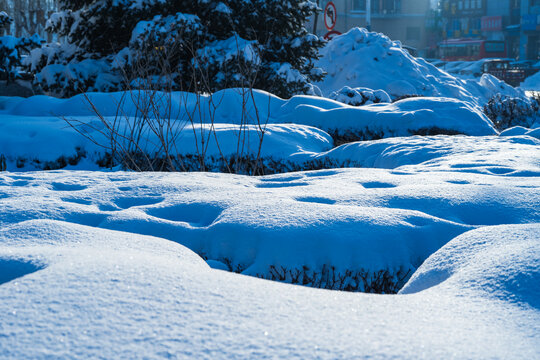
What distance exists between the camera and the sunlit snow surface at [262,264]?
4.40ft

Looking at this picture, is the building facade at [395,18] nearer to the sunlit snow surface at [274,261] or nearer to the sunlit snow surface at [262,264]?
the sunlit snow surface at [274,261]

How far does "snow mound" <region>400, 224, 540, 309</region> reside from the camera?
1.74 metres

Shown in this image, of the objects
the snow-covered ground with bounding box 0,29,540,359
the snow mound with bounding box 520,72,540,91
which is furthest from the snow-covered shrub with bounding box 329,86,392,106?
the snow mound with bounding box 520,72,540,91

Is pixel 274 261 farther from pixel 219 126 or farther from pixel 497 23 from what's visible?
pixel 497 23

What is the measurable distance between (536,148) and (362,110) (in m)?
3.28

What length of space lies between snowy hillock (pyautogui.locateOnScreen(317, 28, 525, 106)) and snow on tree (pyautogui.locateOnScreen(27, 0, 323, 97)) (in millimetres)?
5085

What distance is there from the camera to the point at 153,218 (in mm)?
2934

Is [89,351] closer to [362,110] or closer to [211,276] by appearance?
[211,276]

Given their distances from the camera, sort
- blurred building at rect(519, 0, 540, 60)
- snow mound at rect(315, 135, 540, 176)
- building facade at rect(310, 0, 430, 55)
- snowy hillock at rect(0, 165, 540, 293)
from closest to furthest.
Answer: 1. snowy hillock at rect(0, 165, 540, 293)
2. snow mound at rect(315, 135, 540, 176)
3. blurred building at rect(519, 0, 540, 60)
4. building facade at rect(310, 0, 430, 55)

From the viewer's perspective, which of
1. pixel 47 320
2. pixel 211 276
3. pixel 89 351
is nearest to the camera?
pixel 89 351

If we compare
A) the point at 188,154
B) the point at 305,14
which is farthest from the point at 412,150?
the point at 305,14

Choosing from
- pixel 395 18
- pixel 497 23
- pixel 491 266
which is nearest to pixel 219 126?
pixel 491 266

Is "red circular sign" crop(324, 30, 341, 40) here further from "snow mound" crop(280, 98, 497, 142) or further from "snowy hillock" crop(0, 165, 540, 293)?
"snowy hillock" crop(0, 165, 540, 293)

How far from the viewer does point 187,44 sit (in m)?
11.7
